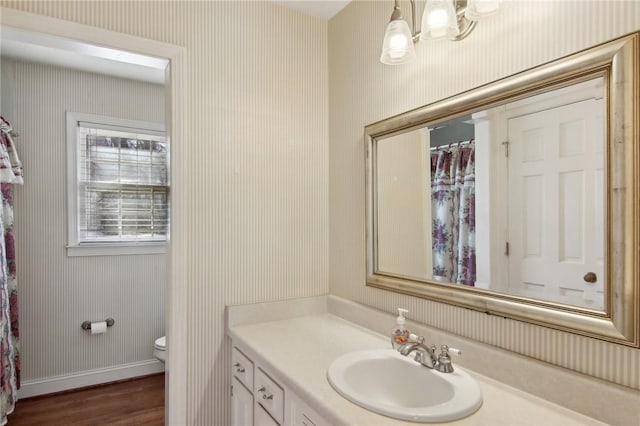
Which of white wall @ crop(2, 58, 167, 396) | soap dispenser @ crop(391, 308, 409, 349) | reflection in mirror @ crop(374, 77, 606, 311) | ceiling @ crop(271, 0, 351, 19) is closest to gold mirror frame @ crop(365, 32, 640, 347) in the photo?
reflection in mirror @ crop(374, 77, 606, 311)

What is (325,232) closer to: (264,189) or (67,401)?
(264,189)

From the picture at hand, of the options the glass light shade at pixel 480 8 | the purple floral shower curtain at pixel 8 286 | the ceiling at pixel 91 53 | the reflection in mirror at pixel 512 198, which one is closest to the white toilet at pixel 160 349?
the purple floral shower curtain at pixel 8 286

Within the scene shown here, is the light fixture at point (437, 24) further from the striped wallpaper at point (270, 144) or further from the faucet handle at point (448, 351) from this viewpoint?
the faucet handle at point (448, 351)

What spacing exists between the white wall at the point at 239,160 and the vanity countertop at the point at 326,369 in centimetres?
21

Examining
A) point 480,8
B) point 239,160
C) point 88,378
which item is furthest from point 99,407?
point 480,8

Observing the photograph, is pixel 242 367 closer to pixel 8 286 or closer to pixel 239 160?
pixel 239 160

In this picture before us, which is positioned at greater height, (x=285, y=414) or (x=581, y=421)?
(x=581, y=421)

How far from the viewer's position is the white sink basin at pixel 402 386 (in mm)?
989

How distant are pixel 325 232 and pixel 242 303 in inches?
22.7

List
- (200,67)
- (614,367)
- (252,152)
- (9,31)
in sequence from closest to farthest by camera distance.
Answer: (614,367), (9,31), (200,67), (252,152)

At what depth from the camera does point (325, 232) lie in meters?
2.11

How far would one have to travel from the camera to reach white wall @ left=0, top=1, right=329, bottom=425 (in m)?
1.75

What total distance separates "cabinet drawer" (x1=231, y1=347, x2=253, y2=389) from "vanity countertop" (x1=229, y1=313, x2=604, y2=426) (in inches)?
2.2

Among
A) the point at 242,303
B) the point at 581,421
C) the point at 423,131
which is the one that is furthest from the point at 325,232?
the point at 581,421
